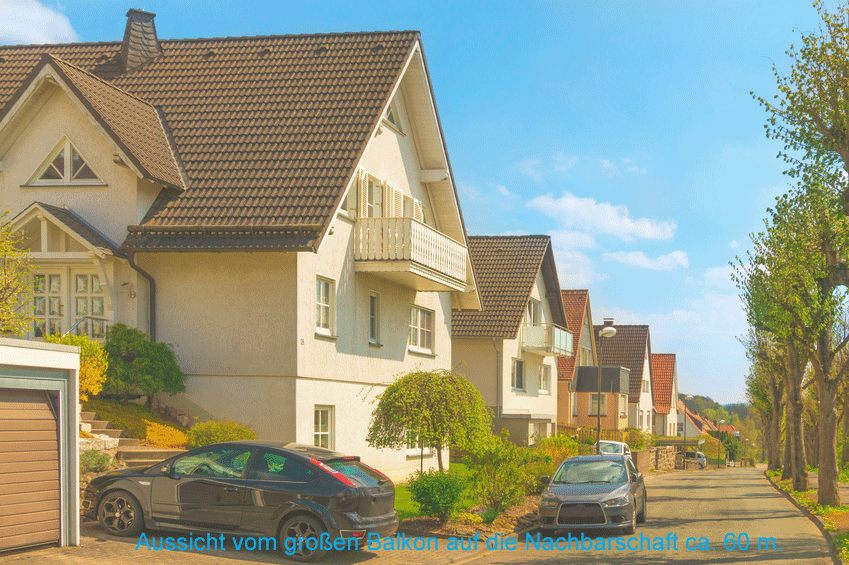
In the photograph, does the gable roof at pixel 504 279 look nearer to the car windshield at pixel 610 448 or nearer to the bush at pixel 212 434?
the car windshield at pixel 610 448

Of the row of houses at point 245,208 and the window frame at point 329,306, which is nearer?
the row of houses at point 245,208

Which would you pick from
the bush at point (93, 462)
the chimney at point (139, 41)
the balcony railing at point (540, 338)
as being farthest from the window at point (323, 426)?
the balcony railing at point (540, 338)

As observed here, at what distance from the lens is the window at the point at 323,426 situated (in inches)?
799

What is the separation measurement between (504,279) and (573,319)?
15.7 m

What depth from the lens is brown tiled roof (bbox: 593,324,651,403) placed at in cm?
6378

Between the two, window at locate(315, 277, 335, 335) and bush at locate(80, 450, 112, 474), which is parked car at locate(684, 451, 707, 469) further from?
bush at locate(80, 450, 112, 474)

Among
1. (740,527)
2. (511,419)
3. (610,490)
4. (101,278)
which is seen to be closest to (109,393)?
(101,278)

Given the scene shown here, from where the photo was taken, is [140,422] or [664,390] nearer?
[140,422]

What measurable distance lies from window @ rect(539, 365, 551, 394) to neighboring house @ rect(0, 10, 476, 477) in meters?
20.8

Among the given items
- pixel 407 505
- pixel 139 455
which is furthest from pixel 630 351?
pixel 139 455

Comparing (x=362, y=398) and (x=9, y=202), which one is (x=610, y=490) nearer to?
(x=362, y=398)

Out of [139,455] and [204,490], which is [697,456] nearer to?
[139,455]

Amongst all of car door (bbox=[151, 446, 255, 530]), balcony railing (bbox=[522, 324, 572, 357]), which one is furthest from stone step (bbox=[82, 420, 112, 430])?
balcony railing (bbox=[522, 324, 572, 357])

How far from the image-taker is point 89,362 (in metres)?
16.5
